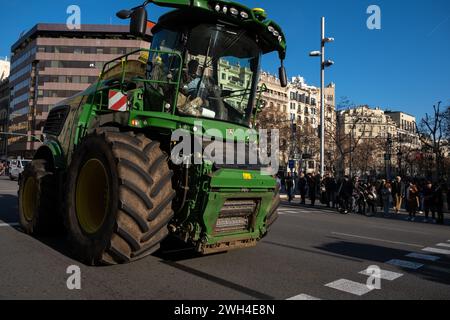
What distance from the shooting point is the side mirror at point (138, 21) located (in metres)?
4.90

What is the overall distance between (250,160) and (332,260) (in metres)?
2.33

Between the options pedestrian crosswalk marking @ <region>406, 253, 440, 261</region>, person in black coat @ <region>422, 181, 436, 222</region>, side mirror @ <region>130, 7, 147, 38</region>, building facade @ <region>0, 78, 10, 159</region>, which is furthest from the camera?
building facade @ <region>0, 78, 10, 159</region>

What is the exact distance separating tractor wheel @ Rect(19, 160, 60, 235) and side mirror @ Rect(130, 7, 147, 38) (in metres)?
3.74

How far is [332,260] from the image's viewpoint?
20.7 feet

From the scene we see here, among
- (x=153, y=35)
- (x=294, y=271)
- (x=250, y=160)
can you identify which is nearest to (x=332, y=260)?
(x=294, y=271)

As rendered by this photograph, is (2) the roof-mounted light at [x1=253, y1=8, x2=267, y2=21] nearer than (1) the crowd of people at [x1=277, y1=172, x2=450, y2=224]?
Yes

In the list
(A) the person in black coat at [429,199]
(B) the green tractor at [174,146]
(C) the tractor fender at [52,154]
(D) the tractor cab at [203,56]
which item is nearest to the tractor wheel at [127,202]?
(B) the green tractor at [174,146]

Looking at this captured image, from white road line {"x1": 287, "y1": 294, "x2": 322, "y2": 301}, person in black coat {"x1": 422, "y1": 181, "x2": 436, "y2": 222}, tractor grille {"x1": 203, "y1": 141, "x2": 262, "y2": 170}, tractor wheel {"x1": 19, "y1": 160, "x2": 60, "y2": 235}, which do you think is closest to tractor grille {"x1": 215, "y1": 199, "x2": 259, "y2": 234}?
tractor grille {"x1": 203, "y1": 141, "x2": 262, "y2": 170}

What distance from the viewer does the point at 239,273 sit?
503 cm

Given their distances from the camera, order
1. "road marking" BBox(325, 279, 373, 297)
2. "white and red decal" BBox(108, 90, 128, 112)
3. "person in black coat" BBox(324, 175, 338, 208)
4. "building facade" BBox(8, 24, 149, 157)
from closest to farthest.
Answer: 1. "road marking" BBox(325, 279, 373, 297)
2. "white and red decal" BBox(108, 90, 128, 112)
3. "person in black coat" BBox(324, 175, 338, 208)
4. "building facade" BBox(8, 24, 149, 157)

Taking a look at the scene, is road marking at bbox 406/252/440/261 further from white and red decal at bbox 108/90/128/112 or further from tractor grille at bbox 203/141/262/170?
white and red decal at bbox 108/90/128/112

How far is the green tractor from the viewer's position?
4.59 m

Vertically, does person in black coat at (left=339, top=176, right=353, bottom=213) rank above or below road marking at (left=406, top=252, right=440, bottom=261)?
above
